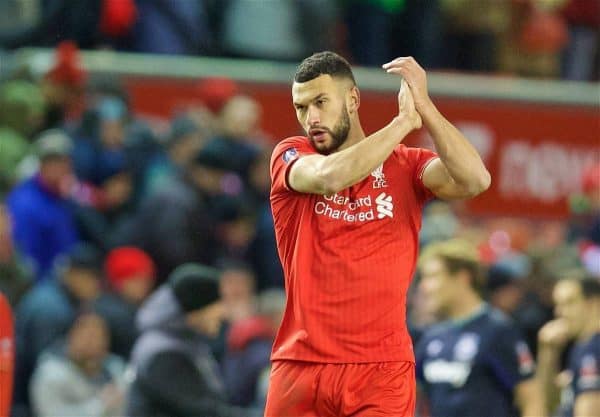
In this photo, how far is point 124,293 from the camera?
1139cm

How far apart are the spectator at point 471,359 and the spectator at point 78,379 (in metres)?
2.14

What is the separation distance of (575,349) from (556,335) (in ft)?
3.05

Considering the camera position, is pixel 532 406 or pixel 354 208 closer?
pixel 354 208

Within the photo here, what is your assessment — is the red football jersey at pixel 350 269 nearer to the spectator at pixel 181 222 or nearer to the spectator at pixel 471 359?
the spectator at pixel 471 359

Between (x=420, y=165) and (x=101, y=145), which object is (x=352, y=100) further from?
(x=101, y=145)

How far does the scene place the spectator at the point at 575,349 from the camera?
9508 millimetres

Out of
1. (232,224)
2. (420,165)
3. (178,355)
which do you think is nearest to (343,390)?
(420,165)

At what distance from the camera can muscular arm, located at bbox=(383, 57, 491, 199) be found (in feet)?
21.7

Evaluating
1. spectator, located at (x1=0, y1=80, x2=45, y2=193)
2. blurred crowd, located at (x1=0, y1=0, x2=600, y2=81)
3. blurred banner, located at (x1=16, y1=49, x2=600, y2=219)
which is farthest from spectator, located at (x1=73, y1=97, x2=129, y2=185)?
blurred crowd, located at (x1=0, y1=0, x2=600, y2=81)

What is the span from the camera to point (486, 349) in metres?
9.26

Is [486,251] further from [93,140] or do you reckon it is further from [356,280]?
[356,280]

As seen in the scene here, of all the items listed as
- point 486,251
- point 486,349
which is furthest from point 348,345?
point 486,251

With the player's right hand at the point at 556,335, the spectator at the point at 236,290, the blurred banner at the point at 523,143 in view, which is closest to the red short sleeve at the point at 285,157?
the player's right hand at the point at 556,335

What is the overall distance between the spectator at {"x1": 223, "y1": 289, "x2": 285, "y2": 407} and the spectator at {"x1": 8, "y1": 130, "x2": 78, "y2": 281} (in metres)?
1.43
